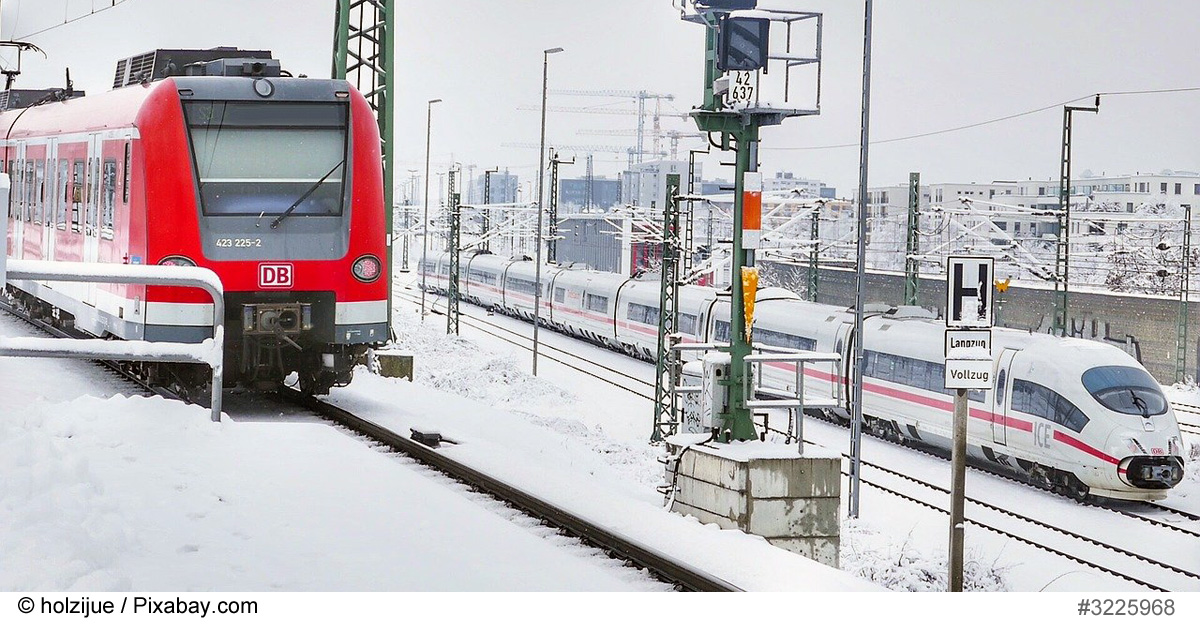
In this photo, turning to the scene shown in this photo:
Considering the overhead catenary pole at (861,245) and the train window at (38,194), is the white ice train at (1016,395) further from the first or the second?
the train window at (38,194)

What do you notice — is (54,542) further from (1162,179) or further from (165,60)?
(1162,179)

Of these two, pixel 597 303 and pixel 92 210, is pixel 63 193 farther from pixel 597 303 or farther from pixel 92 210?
pixel 597 303

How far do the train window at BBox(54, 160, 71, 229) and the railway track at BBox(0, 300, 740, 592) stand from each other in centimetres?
200

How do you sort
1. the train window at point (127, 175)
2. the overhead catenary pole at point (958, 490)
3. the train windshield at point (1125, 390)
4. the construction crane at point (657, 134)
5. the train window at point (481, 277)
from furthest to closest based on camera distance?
the train window at point (481, 277), the construction crane at point (657, 134), the train windshield at point (1125, 390), the train window at point (127, 175), the overhead catenary pole at point (958, 490)

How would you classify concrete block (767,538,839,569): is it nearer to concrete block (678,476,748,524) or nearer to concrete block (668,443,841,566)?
concrete block (668,443,841,566)

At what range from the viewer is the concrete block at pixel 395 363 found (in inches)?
647

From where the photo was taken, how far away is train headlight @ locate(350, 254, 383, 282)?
36.0 ft

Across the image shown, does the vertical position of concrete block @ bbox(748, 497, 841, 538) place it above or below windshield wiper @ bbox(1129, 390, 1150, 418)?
below

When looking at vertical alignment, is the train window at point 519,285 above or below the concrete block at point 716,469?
above

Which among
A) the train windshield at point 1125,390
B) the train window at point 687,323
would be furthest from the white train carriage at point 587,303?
the train windshield at point 1125,390

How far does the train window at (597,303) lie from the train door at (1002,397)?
18.1 metres

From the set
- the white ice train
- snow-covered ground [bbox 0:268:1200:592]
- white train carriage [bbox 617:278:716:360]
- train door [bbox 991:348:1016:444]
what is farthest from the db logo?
white train carriage [bbox 617:278:716:360]

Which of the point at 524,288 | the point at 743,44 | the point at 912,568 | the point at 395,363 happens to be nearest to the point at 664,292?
the point at 395,363

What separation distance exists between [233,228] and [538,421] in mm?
10835
